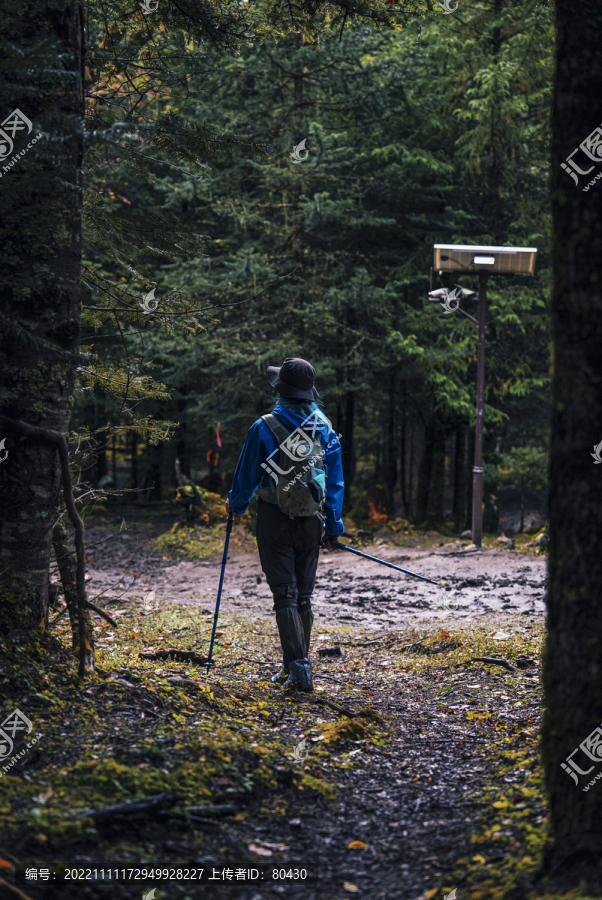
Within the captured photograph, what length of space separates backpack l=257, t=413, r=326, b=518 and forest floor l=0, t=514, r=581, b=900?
1395mm

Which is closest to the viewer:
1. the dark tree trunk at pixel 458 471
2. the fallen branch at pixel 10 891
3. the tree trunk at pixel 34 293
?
the fallen branch at pixel 10 891

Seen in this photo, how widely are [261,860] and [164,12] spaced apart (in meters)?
5.64

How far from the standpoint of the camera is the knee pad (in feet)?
18.0

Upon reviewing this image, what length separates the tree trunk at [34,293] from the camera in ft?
13.4

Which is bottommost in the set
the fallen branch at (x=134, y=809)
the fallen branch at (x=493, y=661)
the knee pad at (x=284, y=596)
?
the fallen branch at (x=493, y=661)

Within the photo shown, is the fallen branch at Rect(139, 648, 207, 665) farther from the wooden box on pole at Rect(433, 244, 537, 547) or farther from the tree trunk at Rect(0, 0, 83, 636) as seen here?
the wooden box on pole at Rect(433, 244, 537, 547)

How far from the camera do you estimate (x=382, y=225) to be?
19906 millimetres

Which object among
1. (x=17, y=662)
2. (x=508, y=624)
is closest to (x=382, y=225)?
(x=508, y=624)

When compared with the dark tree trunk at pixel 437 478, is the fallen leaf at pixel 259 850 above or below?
below

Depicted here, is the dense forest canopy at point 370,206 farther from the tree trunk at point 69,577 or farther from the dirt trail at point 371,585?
the tree trunk at point 69,577

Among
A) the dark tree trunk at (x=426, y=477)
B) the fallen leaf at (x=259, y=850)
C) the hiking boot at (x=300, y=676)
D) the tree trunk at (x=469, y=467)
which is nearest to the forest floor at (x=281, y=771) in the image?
the fallen leaf at (x=259, y=850)

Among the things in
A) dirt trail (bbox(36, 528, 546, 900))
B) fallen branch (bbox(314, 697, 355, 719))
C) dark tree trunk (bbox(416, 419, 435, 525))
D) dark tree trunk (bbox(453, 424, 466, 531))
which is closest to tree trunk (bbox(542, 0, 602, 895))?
dirt trail (bbox(36, 528, 546, 900))

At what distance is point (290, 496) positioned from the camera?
215 inches

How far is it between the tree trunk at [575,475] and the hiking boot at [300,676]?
9.63 ft
